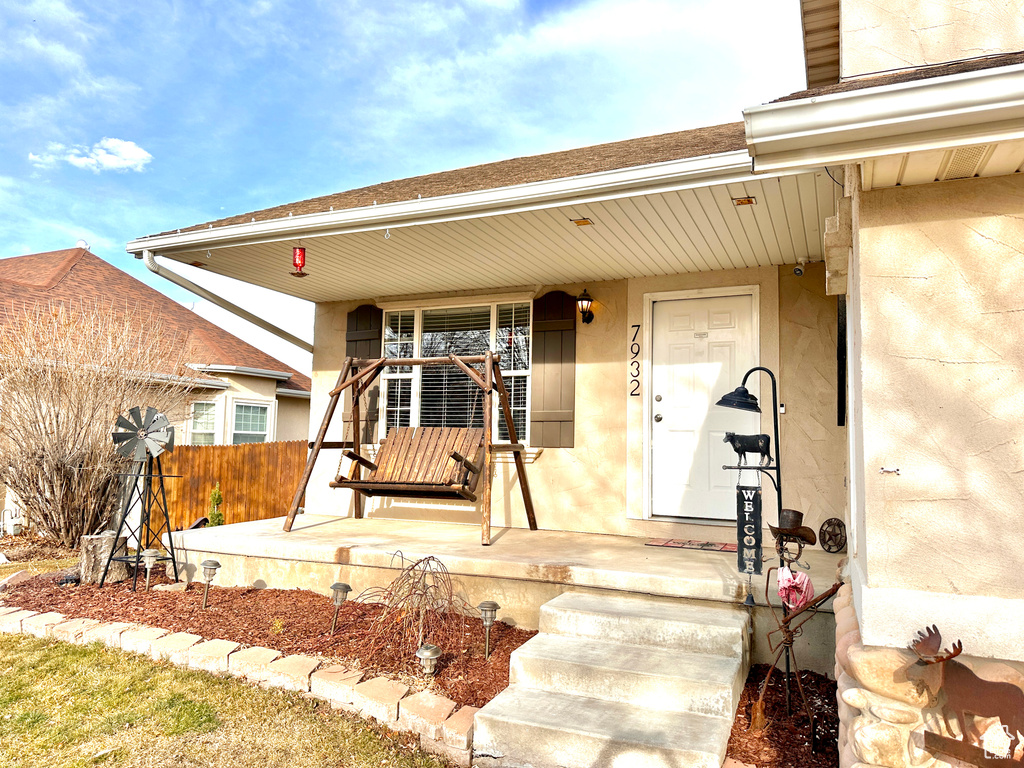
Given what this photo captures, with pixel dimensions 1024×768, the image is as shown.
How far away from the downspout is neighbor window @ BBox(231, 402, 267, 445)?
5.25 metres

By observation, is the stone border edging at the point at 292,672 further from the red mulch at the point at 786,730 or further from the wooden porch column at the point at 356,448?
the wooden porch column at the point at 356,448

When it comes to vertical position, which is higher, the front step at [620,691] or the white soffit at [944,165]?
the white soffit at [944,165]

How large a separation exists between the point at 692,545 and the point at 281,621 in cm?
279

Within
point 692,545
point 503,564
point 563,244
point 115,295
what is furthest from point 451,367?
point 115,295

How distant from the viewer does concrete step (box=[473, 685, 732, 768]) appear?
216 centimetres

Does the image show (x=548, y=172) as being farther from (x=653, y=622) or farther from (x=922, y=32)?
(x=653, y=622)

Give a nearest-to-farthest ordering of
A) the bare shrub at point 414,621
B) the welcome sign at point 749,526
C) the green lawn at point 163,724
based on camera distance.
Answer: the green lawn at point 163,724 → the bare shrub at point 414,621 → the welcome sign at point 749,526

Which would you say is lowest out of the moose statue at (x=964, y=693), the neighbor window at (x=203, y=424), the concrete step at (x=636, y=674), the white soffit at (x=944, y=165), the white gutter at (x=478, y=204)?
the concrete step at (x=636, y=674)

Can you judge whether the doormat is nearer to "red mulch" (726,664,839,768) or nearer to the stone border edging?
"red mulch" (726,664,839,768)

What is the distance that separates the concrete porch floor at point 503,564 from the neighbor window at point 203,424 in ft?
18.7

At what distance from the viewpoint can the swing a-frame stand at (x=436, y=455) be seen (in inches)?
190

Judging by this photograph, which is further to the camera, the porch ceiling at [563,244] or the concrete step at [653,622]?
the porch ceiling at [563,244]

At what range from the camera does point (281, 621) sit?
377cm

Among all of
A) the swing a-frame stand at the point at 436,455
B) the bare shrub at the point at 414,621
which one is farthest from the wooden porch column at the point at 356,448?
the bare shrub at the point at 414,621
